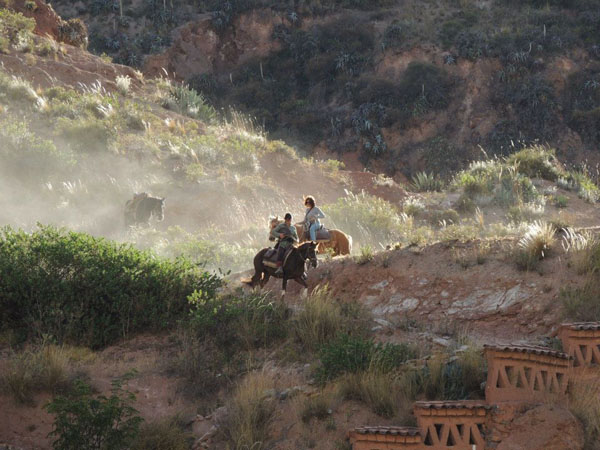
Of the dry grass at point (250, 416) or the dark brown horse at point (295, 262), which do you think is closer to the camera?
the dry grass at point (250, 416)

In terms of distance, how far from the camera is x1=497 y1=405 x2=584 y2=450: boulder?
820 centimetres

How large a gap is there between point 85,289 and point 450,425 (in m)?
7.34

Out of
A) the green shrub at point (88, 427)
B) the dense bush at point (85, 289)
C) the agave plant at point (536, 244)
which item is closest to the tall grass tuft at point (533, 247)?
the agave plant at point (536, 244)

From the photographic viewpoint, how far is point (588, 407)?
28.1ft

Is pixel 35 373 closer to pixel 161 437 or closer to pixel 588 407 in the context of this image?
pixel 161 437

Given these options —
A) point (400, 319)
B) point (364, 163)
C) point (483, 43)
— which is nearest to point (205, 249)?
point (400, 319)

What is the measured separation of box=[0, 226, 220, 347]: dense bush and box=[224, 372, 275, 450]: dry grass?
3.27 m

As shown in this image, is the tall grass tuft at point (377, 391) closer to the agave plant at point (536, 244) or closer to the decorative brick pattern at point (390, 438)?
the decorative brick pattern at point (390, 438)

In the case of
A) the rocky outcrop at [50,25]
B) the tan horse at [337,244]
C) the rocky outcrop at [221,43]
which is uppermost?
the rocky outcrop at [221,43]

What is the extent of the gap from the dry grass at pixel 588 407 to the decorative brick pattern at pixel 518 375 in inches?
8.5

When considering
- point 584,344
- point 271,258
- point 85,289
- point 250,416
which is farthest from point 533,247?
point 85,289

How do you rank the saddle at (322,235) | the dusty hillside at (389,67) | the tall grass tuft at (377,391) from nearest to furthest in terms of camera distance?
the tall grass tuft at (377,391) < the saddle at (322,235) < the dusty hillside at (389,67)

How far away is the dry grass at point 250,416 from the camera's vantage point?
9.22 meters

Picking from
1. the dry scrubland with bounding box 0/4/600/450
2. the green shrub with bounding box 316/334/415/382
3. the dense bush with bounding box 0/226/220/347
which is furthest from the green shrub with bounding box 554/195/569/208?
the green shrub with bounding box 316/334/415/382
